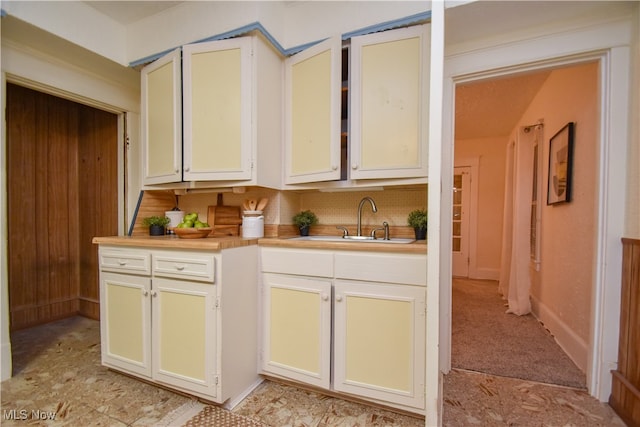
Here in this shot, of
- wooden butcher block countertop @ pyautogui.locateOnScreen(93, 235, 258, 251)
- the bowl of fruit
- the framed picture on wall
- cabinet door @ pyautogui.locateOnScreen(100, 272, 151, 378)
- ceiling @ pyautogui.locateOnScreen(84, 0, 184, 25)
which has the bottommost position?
cabinet door @ pyautogui.locateOnScreen(100, 272, 151, 378)

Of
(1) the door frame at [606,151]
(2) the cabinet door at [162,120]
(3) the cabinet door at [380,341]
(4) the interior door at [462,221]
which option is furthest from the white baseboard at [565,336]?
(2) the cabinet door at [162,120]

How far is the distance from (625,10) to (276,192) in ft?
7.03

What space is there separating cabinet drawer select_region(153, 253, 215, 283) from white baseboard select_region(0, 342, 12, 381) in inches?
43.1

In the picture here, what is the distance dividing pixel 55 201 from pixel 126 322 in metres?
1.88

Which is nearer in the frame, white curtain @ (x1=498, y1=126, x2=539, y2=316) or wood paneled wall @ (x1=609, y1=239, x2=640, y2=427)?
wood paneled wall @ (x1=609, y1=239, x2=640, y2=427)

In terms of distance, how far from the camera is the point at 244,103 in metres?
1.78

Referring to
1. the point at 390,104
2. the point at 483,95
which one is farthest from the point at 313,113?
the point at 483,95

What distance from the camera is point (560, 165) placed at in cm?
246

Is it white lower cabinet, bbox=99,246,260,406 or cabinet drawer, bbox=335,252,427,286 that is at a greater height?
cabinet drawer, bbox=335,252,427,286

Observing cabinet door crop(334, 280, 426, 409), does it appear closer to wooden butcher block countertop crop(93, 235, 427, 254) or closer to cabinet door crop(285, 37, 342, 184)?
wooden butcher block countertop crop(93, 235, 427, 254)

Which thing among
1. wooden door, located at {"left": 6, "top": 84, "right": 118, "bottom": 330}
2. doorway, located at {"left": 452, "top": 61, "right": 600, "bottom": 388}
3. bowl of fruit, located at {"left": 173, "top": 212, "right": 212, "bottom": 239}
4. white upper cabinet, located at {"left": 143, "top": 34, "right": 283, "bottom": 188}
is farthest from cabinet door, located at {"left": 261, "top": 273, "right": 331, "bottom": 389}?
wooden door, located at {"left": 6, "top": 84, "right": 118, "bottom": 330}

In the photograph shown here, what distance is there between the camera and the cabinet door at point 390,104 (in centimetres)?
161

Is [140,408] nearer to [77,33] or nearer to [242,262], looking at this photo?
[242,262]

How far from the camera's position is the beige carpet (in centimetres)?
190
